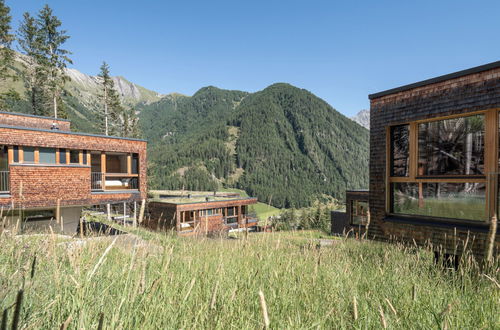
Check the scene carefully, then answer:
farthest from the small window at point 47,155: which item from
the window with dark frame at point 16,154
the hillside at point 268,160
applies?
Answer: the hillside at point 268,160

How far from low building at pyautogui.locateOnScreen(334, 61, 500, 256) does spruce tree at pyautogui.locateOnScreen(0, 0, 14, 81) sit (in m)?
31.2

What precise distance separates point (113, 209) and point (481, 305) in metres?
32.3

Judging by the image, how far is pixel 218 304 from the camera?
7.19 ft

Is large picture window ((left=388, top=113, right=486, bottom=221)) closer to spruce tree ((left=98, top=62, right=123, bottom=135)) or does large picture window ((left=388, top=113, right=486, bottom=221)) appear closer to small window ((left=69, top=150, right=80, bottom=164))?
small window ((left=69, top=150, right=80, bottom=164))

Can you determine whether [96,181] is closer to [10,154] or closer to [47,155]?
[47,155]

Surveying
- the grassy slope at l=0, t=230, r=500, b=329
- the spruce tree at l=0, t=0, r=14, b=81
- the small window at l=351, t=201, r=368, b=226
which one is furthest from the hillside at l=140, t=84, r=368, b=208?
the grassy slope at l=0, t=230, r=500, b=329

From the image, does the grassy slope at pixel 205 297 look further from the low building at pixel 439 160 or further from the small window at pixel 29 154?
the small window at pixel 29 154

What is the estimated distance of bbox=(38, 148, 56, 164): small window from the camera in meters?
12.7

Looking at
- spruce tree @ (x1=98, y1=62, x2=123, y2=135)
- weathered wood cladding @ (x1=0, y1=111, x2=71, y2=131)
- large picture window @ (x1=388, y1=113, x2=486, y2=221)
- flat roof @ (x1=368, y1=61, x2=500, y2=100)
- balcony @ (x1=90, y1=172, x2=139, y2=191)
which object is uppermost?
spruce tree @ (x1=98, y1=62, x2=123, y2=135)

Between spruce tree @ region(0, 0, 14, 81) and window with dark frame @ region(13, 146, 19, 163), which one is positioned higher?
spruce tree @ region(0, 0, 14, 81)

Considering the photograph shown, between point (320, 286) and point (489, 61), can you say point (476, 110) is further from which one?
point (320, 286)

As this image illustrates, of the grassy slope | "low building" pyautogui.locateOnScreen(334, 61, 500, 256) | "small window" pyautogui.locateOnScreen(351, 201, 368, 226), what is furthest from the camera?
"small window" pyautogui.locateOnScreen(351, 201, 368, 226)

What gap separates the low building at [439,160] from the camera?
19.7ft

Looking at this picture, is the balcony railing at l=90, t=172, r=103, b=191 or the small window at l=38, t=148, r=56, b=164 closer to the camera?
the small window at l=38, t=148, r=56, b=164
